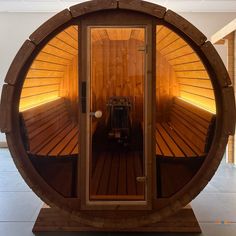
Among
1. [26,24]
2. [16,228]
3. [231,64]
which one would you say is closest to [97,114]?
[16,228]

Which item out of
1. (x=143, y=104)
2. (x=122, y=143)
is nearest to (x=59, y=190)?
(x=122, y=143)

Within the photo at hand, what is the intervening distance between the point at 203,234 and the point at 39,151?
1567mm

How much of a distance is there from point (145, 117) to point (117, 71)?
0.44m

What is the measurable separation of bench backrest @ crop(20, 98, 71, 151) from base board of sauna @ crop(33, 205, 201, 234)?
2.24 feet

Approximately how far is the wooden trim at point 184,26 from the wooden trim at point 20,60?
1.09m

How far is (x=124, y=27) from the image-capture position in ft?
8.96

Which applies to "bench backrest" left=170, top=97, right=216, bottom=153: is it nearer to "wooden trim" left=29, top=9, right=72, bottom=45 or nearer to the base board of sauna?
the base board of sauna

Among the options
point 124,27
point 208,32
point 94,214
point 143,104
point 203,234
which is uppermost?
point 208,32

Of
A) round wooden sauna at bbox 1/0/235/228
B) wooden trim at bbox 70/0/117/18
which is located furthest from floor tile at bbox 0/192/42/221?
wooden trim at bbox 70/0/117/18

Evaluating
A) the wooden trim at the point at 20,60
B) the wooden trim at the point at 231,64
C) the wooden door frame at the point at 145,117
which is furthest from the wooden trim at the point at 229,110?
the wooden trim at the point at 231,64

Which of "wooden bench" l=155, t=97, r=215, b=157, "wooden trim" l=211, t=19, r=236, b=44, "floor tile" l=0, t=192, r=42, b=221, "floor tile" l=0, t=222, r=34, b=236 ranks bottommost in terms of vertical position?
"floor tile" l=0, t=222, r=34, b=236

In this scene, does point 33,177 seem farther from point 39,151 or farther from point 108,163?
point 108,163

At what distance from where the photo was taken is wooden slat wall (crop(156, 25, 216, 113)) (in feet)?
9.14

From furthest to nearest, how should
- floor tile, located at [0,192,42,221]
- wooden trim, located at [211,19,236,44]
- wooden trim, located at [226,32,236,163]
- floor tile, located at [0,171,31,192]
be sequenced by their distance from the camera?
wooden trim, located at [226,32,236,163]
wooden trim, located at [211,19,236,44]
floor tile, located at [0,171,31,192]
floor tile, located at [0,192,42,221]
